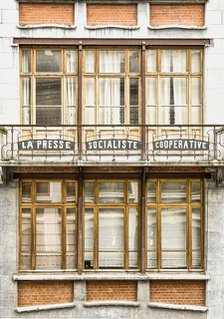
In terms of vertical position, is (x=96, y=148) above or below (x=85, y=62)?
below

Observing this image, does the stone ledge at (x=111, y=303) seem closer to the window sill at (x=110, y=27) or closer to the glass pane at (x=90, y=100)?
the glass pane at (x=90, y=100)

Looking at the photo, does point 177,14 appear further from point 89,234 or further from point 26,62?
point 89,234

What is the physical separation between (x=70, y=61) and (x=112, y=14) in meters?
1.66

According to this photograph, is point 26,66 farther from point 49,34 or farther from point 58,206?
point 58,206

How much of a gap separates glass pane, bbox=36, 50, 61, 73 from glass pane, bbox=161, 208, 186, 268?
4795 millimetres

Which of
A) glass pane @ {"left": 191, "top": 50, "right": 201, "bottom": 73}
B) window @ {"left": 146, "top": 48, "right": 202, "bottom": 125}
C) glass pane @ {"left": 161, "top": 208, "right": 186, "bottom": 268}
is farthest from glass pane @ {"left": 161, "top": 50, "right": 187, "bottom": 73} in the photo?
glass pane @ {"left": 161, "top": 208, "right": 186, "bottom": 268}

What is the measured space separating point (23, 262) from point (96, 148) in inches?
142

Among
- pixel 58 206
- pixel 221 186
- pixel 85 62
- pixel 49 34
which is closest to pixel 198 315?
pixel 221 186

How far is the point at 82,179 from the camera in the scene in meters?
16.0

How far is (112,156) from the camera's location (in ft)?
51.4

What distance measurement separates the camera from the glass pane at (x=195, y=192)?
16.1m

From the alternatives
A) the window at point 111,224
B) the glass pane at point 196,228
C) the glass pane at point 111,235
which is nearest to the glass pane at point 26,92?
the window at point 111,224

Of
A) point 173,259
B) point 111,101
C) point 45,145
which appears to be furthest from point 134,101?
point 173,259

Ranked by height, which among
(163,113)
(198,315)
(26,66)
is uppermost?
(26,66)
